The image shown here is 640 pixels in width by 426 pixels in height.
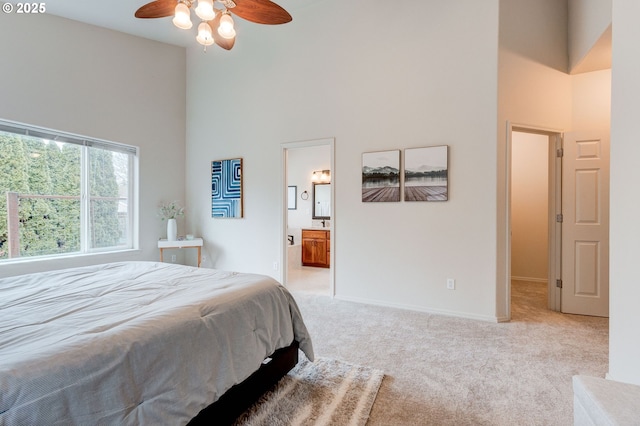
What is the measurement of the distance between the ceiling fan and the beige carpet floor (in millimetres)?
2655

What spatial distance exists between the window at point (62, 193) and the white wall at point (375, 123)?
4.57 ft

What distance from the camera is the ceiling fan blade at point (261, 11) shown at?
2.13 metres

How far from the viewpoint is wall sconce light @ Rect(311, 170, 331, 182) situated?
658 cm

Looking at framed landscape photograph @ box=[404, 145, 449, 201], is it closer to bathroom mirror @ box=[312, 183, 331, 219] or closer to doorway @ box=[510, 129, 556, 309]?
doorway @ box=[510, 129, 556, 309]

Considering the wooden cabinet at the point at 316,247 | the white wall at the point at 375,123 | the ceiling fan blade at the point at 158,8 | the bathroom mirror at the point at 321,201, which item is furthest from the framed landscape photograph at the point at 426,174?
the bathroom mirror at the point at 321,201

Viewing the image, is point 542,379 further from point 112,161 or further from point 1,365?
point 112,161

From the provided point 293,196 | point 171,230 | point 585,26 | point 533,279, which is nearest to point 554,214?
point 533,279

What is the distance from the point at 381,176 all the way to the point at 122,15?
3.88m

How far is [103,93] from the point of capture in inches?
159

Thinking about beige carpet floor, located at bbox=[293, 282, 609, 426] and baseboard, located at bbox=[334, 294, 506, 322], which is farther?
baseboard, located at bbox=[334, 294, 506, 322]

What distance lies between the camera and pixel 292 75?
4211 millimetres

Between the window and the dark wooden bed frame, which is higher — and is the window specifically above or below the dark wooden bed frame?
above

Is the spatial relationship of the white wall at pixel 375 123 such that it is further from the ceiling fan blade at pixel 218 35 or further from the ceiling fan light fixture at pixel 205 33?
the ceiling fan light fixture at pixel 205 33

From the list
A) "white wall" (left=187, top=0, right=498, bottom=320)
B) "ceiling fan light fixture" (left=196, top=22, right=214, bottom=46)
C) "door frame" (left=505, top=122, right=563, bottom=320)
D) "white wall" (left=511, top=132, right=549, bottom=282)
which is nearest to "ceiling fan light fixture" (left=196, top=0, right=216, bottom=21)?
"ceiling fan light fixture" (left=196, top=22, right=214, bottom=46)
